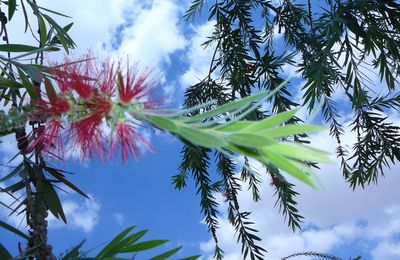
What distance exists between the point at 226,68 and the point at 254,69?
327 millimetres

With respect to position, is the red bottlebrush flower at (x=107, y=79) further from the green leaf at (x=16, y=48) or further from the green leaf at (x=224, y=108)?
the green leaf at (x=16, y=48)

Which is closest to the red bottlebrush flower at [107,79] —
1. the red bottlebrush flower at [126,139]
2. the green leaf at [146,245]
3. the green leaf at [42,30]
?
the red bottlebrush flower at [126,139]

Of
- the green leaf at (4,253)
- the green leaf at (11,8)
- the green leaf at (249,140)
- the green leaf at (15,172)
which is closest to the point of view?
the green leaf at (249,140)

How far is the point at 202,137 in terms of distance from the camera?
537mm

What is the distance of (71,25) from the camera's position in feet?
5.21

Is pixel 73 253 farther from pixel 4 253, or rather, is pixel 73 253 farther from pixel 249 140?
pixel 249 140

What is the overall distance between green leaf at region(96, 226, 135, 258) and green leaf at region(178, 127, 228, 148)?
55 cm

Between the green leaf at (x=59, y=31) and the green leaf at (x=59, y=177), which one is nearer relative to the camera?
the green leaf at (x=59, y=177)

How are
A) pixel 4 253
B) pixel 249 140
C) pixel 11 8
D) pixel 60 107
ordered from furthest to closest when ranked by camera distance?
pixel 11 8 < pixel 4 253 < pixel 60 107 < pixel 249 140

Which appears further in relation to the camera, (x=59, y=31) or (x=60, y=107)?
(x=59, y=31)

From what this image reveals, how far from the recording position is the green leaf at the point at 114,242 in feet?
3.46

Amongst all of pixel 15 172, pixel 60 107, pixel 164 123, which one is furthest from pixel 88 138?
pixel 15 172

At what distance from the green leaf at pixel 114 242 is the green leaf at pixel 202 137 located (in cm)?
55

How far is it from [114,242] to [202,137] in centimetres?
59
